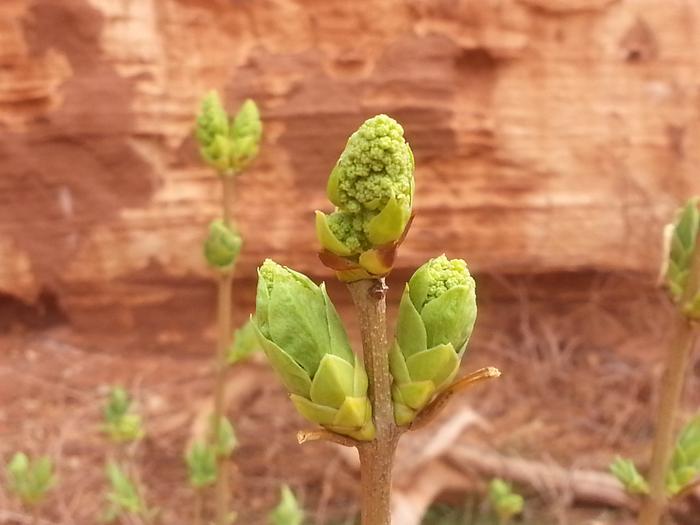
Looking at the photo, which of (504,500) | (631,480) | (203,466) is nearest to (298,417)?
(504,500)

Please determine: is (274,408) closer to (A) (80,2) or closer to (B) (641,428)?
(B) (641,428)

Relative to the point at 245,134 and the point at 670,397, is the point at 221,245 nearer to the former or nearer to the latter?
the point at 245,134

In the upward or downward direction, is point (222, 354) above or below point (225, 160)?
below

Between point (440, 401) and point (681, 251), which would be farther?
point (681, 251)

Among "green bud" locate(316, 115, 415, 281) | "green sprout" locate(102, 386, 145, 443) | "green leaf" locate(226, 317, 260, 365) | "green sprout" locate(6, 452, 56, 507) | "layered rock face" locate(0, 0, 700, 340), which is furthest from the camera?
"layered rock face" locate(0, 0, 700, 340)

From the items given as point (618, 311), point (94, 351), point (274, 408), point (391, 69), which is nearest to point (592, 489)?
point (618, 311)

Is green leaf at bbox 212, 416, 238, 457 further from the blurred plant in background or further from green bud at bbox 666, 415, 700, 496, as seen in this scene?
green bud at bbox 666, 415, 700, 496

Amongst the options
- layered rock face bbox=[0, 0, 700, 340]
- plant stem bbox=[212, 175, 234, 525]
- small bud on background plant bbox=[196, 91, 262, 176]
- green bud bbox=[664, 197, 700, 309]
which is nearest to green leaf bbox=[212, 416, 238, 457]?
plant stem bbox=[212, 175, 234, 525]

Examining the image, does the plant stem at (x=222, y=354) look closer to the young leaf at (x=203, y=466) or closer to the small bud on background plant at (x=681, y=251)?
the young leaf at (x=203, y=466)
